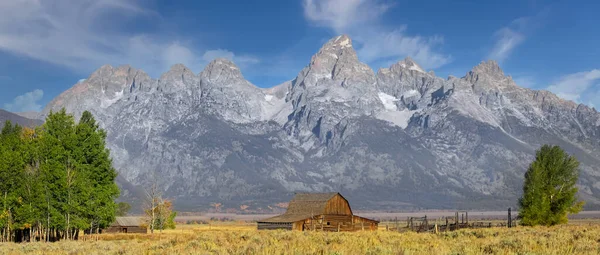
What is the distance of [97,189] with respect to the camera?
5109 centimetres

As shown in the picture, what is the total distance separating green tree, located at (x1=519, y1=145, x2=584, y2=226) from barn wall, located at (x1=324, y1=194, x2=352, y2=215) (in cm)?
2723

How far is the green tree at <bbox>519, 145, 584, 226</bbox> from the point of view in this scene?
67438mm

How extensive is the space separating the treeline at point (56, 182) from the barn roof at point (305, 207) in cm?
3391

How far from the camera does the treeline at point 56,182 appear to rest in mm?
47969

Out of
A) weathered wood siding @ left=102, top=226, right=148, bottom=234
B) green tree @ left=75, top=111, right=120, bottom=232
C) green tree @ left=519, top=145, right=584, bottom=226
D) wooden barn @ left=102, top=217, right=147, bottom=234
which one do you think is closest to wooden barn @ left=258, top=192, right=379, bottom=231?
weathered wood siding @ left=102, top=226, right=148, bottom=234

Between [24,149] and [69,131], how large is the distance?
4.60 metres

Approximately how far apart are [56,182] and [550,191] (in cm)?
5760

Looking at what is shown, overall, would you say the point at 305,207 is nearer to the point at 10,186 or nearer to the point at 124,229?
the point at 124,229

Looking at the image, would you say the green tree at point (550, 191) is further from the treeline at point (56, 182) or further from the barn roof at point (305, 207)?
the treeline at point (56, 182)

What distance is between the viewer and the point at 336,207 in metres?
86.6

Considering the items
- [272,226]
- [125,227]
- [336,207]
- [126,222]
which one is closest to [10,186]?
[272,226]

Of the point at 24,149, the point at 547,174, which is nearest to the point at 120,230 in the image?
the point at 24,149

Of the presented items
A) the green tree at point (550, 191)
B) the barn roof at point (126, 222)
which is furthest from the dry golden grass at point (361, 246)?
the barn roof at point (126, 222)

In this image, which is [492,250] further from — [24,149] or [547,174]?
[547,174]
